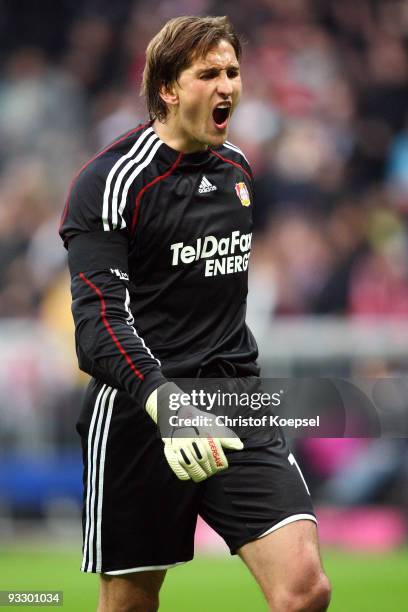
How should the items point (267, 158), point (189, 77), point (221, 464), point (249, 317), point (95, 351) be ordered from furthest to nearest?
1. point (267, 158)
2. point (249, 317)
3. point (189, 77)
4. point (95, 351)
5. point (221, 464)

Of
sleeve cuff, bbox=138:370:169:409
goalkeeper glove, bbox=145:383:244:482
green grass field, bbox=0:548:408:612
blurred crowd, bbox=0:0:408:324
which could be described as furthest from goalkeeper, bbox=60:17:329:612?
blurred crowd, bbox=0:0:408:324

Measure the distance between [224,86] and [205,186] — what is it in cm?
39

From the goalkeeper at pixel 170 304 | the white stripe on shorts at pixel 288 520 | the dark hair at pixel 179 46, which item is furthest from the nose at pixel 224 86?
the white stripe on shorts at pixel 288 520

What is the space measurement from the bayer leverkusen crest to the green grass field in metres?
3.21

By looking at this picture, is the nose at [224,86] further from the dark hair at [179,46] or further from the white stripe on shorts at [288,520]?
the white stripe on shorts at [288,520]

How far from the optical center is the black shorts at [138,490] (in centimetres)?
464

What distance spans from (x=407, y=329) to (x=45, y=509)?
127 inches

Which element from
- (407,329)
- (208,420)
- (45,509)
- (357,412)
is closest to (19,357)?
(45,509)

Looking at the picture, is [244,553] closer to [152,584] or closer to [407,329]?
[152,584]

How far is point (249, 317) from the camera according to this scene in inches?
411

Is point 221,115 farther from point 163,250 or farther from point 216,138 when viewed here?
point 163,250

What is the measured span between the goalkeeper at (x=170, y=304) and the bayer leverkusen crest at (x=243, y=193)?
0.05 feet

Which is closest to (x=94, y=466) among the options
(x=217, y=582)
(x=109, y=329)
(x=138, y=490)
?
(x=138, y=490)
